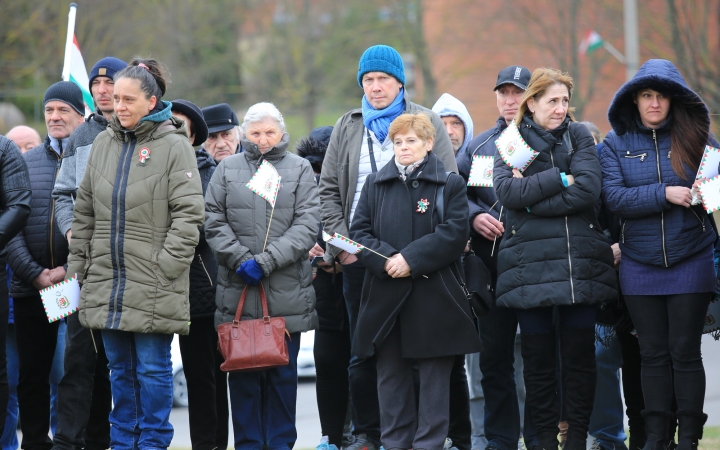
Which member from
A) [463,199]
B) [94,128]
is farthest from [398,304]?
[94,128]

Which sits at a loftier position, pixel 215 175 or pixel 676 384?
pixel 215 175

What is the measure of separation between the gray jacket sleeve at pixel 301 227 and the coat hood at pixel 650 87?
1.89 metres

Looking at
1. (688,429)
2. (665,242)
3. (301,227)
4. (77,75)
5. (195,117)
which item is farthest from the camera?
(77,75)

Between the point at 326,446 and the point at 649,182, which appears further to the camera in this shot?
the point at 326,446

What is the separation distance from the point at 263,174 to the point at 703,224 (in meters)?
2.62

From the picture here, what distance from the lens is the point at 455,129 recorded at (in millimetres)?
6785

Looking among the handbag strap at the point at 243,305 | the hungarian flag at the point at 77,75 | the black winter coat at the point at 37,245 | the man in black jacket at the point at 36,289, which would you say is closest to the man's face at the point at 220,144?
the hungarian flag at the point at 77,75

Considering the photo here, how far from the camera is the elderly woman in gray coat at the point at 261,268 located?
18.1 ft

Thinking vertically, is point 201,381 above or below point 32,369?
below

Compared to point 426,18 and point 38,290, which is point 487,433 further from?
point 426,18

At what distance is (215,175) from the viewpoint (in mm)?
5770

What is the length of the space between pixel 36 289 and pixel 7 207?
621mm

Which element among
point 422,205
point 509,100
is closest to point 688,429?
point 422,205

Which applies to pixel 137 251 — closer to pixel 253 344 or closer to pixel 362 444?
pixel 253 344
